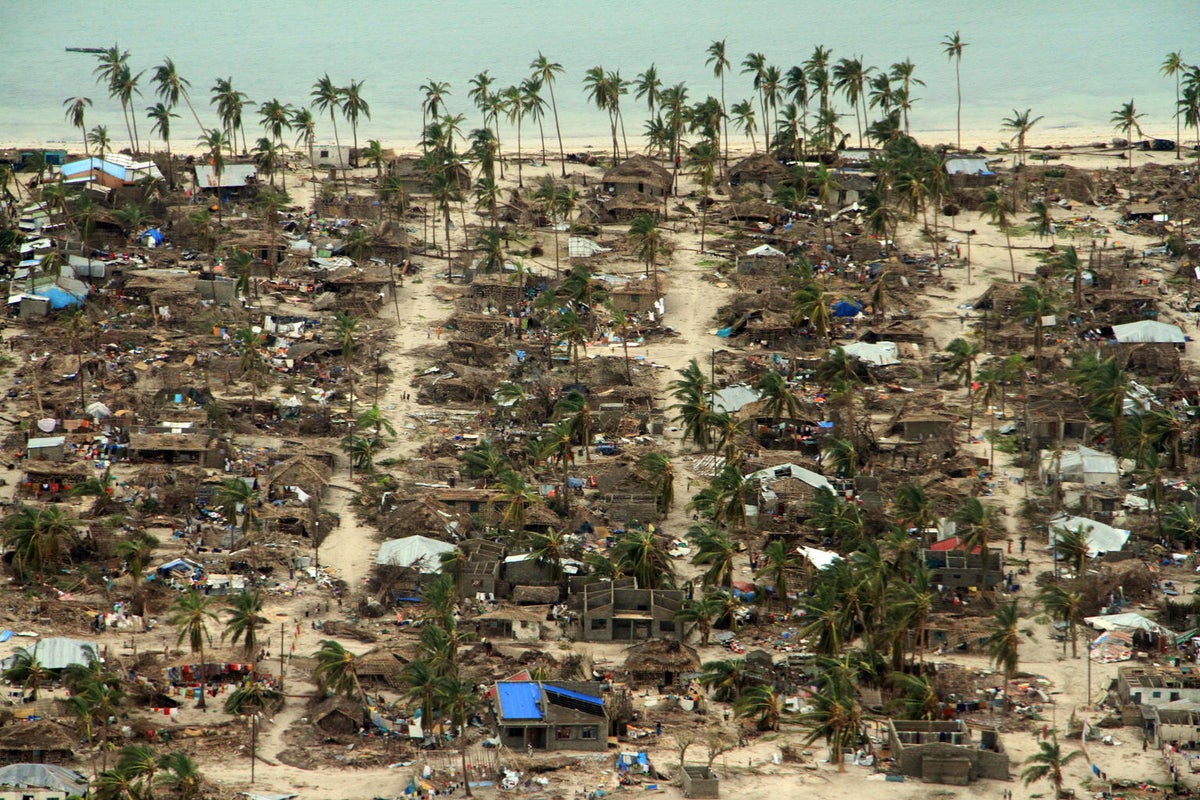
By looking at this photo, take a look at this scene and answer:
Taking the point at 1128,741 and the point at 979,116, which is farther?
the point at 979,116

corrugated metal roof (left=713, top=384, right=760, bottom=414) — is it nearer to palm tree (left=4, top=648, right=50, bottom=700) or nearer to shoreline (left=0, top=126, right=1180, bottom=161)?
palm tree (left=4, top=648, right=50, bottom=700)

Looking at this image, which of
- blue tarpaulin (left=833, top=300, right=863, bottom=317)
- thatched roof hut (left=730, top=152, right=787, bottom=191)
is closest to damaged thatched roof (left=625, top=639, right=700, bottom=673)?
blue tarpaulin (left=833, top=300, right=863, bottom=317)

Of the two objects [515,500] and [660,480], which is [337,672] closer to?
[515,500]

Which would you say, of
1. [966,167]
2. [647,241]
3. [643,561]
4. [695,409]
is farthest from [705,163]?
[643,561]

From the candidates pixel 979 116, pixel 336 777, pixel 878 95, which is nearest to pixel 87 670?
pixel 336 777

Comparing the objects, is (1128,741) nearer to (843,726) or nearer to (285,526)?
(843,726)

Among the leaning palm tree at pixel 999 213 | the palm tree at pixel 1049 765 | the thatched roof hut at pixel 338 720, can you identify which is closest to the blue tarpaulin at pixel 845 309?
the leaning palm tree at pixel 999 213
